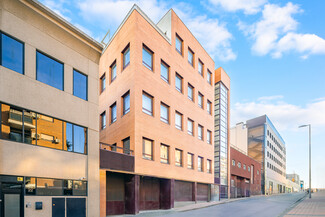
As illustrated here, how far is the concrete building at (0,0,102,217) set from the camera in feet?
42.0

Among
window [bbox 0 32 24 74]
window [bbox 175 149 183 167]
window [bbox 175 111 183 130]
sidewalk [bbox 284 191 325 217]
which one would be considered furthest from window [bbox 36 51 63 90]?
sidewalk [bbox 284 191 325 217]

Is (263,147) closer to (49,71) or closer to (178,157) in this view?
(178,157)

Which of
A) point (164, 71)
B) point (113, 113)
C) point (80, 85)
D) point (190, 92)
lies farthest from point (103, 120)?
point (80, 85)

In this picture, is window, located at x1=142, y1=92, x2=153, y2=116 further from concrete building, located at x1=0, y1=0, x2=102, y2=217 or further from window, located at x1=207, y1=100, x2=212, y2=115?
window, located at x1=207, y1=100, x2=212, y2=115

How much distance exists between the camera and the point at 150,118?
2370cm

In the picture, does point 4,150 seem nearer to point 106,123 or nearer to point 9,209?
point 9,209

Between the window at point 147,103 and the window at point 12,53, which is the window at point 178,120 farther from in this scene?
the window at point 12,53

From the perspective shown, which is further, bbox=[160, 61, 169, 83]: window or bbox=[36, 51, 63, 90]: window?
bbox=[160, 61, 169, 83]: window

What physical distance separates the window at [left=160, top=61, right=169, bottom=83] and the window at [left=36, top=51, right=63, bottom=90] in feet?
39.2

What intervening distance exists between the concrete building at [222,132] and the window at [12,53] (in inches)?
1231

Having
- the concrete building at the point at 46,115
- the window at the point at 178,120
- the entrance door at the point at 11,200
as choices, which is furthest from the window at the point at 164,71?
Result: the entrance door at the point at 11,200

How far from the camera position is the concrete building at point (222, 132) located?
40.4 m

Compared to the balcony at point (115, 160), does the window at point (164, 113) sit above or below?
above

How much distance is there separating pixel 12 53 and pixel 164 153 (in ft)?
51.9
